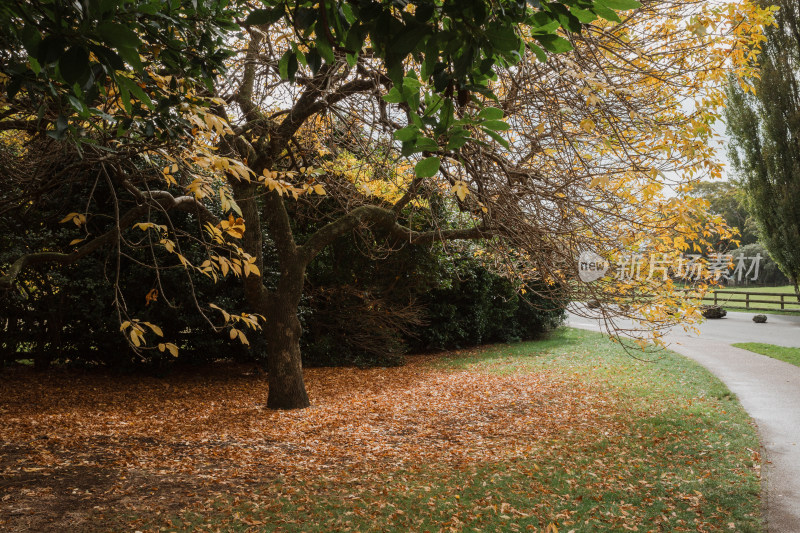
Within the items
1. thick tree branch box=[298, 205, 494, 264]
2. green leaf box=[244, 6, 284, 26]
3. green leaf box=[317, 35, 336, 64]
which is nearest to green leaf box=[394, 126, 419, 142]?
green leaf box=[317, 35, 336, 64]

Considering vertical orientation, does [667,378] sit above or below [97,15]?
below

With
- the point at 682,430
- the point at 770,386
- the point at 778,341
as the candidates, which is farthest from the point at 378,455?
the point at 778,341

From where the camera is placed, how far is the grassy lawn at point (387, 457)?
460 cm

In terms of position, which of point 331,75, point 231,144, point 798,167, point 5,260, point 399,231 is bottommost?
point 5,260

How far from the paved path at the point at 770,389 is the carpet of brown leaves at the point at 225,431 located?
2000 millimetres

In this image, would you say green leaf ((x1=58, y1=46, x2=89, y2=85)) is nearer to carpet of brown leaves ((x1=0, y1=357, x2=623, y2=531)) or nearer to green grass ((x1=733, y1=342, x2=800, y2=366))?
carpet of brown leaves ((x1=0, y1=357, x2=623, y2=531))

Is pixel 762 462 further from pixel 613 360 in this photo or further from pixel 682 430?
pixel 613 360

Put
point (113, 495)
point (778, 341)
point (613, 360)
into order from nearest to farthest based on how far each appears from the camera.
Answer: point (113, 495) → point (613, 360) → point (778, 341)

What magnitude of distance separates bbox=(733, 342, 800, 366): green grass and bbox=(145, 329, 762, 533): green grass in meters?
5.63

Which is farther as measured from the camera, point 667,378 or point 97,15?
point 667,378

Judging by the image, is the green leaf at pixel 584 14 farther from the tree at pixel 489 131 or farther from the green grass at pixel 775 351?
the green grass at pixel 775 351

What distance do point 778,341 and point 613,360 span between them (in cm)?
559

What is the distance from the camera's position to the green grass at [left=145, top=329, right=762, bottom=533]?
4527 millimetres

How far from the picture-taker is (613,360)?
14.0 metres
